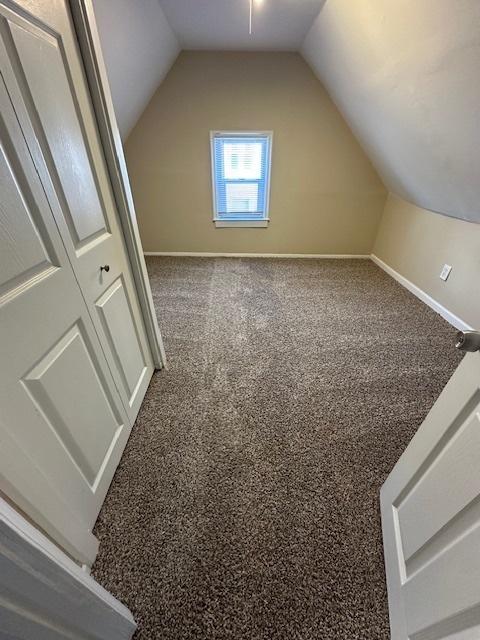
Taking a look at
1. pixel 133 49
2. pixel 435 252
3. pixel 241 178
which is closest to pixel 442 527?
pixel 435 252

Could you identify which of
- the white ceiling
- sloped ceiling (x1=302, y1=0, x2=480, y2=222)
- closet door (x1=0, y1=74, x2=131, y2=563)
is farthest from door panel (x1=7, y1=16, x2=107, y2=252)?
the white ceiling

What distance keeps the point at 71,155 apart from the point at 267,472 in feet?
4.84

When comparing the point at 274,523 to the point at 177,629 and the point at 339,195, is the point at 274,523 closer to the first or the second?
the point at 177,629

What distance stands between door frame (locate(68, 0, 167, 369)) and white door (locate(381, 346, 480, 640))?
1377mm

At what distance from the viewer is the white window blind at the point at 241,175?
3098 millimetres

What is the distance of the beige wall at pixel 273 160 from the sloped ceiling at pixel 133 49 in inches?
13.8

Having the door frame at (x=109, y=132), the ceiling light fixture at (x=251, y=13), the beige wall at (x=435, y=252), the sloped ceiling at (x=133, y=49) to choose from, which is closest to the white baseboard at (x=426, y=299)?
the beige wall at (x=435, y=252)

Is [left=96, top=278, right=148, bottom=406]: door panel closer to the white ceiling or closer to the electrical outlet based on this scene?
the white ceiling

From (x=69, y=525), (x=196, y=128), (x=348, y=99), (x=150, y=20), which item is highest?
(x=150, y=20)

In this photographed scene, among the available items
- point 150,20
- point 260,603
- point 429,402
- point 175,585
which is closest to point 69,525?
point 175,585

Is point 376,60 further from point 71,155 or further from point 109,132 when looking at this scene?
point 71,155

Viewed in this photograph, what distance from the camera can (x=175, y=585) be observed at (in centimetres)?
89

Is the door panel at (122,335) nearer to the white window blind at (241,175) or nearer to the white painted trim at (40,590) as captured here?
the white painted trim at (40,590)

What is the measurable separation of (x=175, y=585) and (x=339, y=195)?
3809 millimetres
